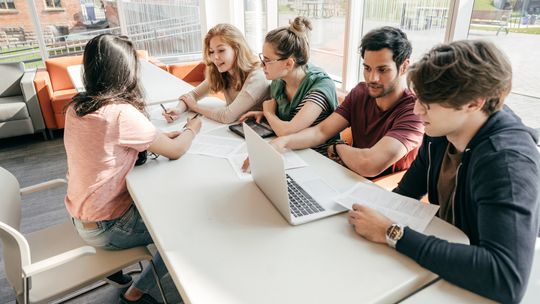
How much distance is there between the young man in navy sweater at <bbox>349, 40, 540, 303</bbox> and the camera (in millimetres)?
800

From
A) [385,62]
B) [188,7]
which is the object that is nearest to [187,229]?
[385,62]

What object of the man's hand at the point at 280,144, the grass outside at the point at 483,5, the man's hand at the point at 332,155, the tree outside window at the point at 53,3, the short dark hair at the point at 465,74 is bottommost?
the man's hand at the point at 332,155

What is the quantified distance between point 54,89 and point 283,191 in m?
3.93

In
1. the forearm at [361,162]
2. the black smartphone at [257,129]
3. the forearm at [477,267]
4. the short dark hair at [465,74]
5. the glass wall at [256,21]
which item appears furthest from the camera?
the glass wall at [256,21]

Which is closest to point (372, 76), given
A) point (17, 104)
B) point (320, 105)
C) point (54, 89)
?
point (320, 105)

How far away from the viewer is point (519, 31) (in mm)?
2266

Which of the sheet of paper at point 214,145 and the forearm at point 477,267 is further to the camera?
the sheet of paper at point 214,145

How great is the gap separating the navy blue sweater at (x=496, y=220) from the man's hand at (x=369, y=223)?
0.20ft

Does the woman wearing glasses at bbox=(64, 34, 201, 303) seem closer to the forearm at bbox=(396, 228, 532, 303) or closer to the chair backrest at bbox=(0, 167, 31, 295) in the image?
Result: the chair backrest at bbox=(0, 167, 31, 295)

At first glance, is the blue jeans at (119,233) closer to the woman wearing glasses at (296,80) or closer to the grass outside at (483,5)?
the woman wearing glasses at (296,80)

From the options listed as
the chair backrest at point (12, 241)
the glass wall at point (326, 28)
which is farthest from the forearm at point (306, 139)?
the glass wall at point (326, 28)

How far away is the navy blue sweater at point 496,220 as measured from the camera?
2.61ft

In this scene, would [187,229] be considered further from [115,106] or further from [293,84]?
[293,84]

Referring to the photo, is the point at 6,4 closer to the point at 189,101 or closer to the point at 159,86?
the point at 159,86
